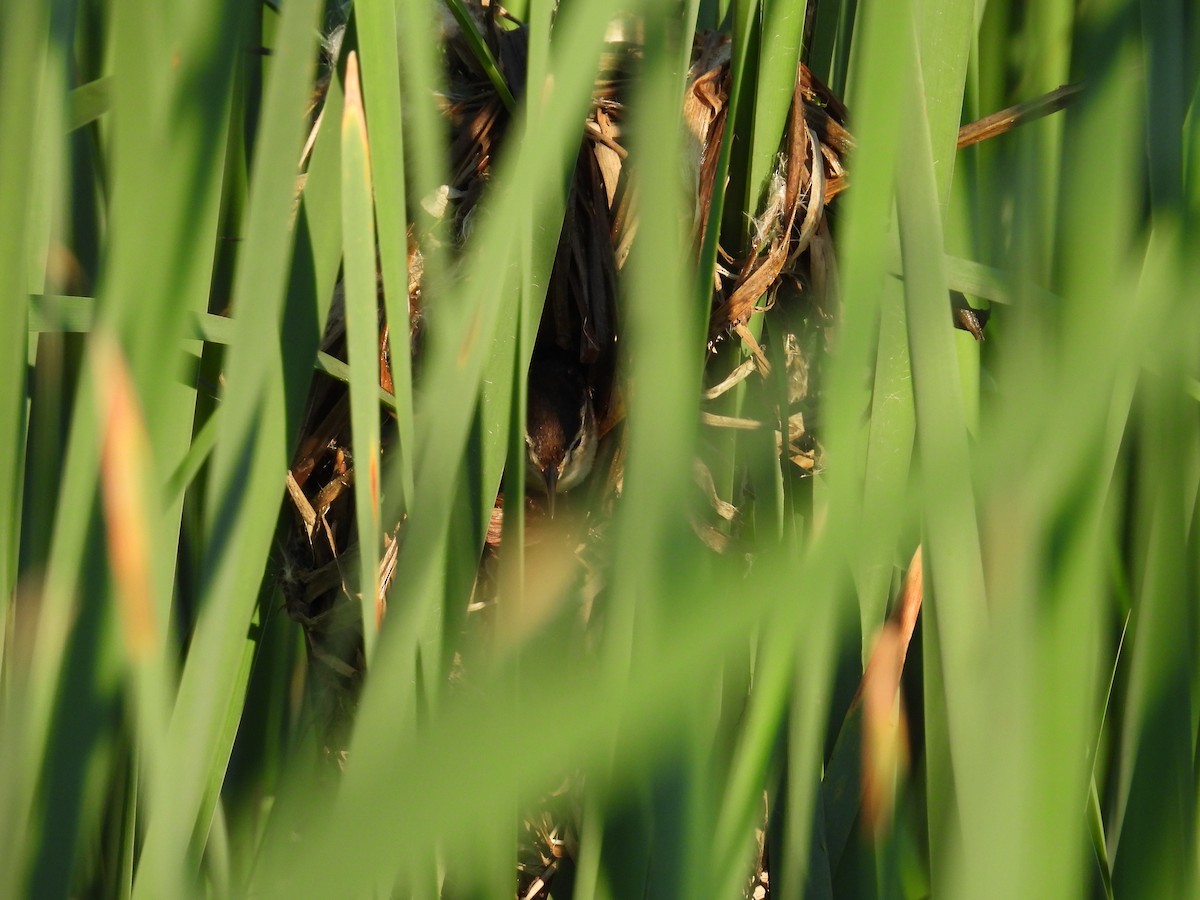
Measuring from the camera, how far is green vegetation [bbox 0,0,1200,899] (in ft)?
0.69

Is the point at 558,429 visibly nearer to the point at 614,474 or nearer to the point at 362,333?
the point at 614,474

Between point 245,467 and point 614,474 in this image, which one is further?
point 614,474

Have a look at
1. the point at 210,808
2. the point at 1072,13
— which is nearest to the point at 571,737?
the point at 210,808

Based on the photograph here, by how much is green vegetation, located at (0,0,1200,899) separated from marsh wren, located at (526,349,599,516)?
0.04 ft

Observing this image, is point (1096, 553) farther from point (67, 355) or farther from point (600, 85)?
point (67, 355)

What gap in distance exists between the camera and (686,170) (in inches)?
14.6

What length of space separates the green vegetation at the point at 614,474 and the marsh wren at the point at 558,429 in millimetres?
11

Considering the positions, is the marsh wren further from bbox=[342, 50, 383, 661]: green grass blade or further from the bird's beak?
bbox=[342, 50, 383, 661]: green grass blade

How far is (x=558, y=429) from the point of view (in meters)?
0.40

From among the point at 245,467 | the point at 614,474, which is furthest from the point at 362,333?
the point at 614,474

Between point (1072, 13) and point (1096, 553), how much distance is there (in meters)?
0.28

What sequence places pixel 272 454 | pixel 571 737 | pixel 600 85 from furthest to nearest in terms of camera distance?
pixel 600 85 → pixel 272 454 → pixel 571 737

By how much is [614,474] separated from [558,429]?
0.10ft

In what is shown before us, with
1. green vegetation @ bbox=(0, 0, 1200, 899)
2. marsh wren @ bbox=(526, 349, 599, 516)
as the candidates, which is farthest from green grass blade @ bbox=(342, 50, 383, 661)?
marsh wren @ bbox=(526, 349, 599, 516)
